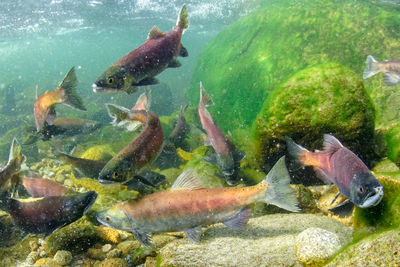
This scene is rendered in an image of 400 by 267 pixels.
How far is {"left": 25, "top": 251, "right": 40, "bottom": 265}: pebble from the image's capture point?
12.1 ft

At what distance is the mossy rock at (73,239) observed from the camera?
12.3 feet

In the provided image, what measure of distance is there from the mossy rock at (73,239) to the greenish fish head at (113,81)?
6.77ft

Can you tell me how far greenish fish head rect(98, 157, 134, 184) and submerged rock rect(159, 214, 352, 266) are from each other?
92 centimetres

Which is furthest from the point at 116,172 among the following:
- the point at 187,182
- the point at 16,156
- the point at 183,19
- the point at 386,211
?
the point at 386,211

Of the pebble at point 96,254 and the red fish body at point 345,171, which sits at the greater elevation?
the red fish body at point 345,171

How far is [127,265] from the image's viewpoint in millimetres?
3189

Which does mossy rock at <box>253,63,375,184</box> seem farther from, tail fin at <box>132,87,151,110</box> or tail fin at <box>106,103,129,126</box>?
tail fin at <box>106,103,129,126</box>

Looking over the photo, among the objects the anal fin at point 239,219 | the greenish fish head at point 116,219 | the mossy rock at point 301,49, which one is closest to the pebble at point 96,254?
the greenish fish head at point 116,219

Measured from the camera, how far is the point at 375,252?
195 cm

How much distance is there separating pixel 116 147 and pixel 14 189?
5.12 metres

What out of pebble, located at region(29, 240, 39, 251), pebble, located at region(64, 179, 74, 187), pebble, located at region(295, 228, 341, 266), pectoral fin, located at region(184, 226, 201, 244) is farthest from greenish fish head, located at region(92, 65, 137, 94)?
pebble, located at region(64, 179, 74, 187)

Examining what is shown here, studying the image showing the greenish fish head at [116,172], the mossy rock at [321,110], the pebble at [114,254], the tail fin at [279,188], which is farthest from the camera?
the mossy rock at [321,110]

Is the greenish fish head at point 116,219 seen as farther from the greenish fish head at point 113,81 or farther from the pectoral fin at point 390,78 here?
the pectoral fin at point 390,78

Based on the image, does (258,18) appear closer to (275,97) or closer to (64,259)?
(275,97)
